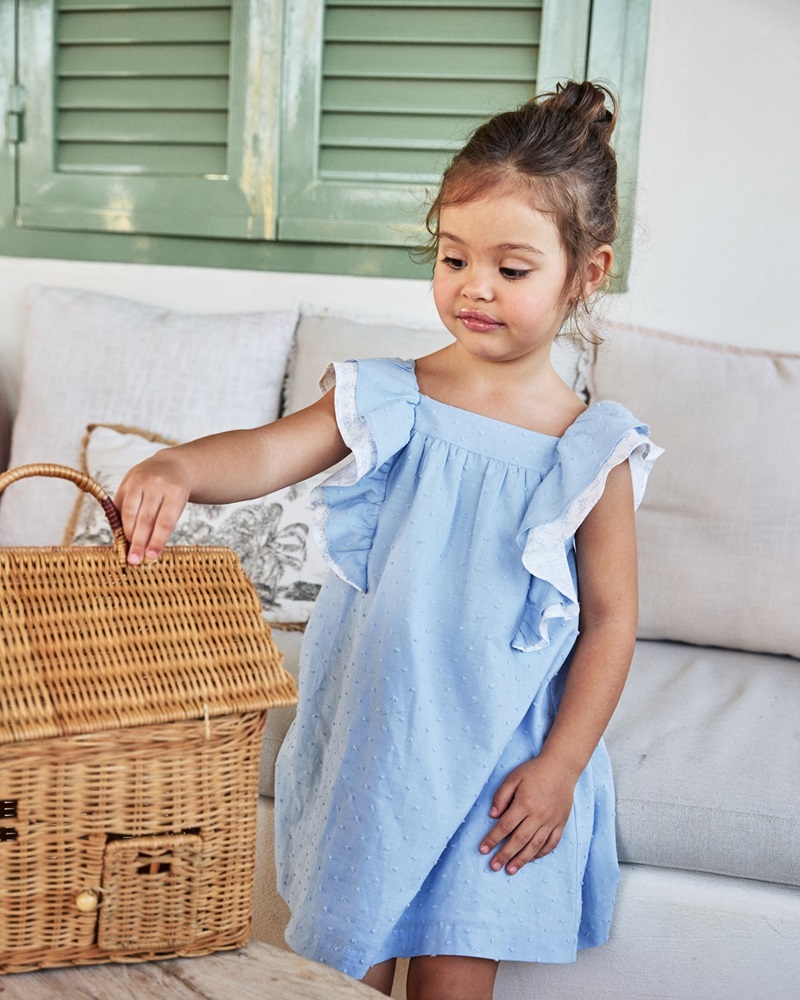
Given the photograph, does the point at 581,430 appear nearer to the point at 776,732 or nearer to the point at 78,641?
the point at 776,732

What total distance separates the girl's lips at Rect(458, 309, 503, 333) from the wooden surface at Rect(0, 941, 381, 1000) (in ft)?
1.93

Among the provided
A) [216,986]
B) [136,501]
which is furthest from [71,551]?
[216,986]

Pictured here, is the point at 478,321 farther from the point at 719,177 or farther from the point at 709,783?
the point at 719,177

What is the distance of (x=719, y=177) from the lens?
73.6 inches

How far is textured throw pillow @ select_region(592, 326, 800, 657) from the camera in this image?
1577 mm

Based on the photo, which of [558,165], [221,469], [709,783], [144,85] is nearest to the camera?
[221,469]

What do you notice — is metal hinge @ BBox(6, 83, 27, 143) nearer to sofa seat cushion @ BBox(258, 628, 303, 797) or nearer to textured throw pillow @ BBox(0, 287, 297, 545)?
textured throw pillow @ BBox(0, 287, 297, 545)

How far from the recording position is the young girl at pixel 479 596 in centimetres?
103

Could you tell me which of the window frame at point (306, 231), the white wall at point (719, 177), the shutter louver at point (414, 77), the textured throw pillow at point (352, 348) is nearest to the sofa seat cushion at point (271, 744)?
the textured throw pillow at point (352, 348)

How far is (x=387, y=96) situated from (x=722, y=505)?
96cm

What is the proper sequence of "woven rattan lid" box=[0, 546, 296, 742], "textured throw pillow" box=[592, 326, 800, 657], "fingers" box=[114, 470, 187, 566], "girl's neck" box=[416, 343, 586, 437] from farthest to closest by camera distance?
"textured throw pillow" box=[592, 326, 800, 657], "girl's neck" box=[416, 343, 586, 437], "fingers" box=[114, 470, 187, 566], "woven rattan lid" box=[0, 546, 296, 742]

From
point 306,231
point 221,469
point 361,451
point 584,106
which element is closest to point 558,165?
point 584,106

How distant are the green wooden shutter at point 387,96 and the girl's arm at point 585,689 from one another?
1.03 m

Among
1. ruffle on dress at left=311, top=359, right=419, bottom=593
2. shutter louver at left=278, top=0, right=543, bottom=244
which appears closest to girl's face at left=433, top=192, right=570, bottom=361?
ruffle on dress at left=311, top=359, right=419, bottom=593
